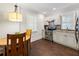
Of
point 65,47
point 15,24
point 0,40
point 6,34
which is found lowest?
point 65,47

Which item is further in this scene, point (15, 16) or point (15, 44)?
point (15, 16)

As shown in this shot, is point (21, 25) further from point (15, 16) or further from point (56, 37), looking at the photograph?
point (56, 37)

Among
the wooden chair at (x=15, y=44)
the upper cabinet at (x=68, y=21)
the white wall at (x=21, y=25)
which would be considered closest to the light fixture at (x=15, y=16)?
the white wall at (x=21, y=25)

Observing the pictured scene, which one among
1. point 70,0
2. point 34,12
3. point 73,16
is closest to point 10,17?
point 34,12

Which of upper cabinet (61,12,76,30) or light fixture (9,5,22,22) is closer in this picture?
light fixture (9,5,22,22)

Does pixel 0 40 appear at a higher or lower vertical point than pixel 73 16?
lower

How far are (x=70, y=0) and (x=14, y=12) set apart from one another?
4.72 ft

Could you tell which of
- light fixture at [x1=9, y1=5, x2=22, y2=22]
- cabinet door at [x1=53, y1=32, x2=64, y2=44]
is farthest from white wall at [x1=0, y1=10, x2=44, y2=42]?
cabinet door at [x1=53, y1=32, x2=64, y2=44]

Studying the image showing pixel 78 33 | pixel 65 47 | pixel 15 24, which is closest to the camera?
pixel 15 24

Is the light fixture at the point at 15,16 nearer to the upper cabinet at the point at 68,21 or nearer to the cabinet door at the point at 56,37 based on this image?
the upper cabinet at the point at 68,21

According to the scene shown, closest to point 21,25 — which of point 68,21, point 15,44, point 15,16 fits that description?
point 15,16

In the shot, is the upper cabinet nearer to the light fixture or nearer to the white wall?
the white wall

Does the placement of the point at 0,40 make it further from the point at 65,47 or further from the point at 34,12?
the point at 65,47

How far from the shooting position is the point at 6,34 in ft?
7.20
